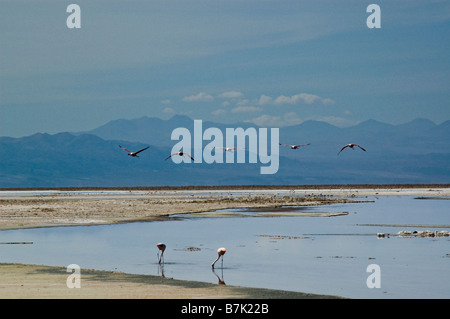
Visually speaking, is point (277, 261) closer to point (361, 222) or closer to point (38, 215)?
point (361, 222)

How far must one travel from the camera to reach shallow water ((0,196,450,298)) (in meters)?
22.4

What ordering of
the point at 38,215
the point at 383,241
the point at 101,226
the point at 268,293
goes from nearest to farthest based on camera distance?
the point at 268,293 < the point at 383,241 < the point at 101,226 < the point at 38,215

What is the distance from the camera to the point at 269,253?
3012cm

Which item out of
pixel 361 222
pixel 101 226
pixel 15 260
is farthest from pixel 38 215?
pixel 15 260

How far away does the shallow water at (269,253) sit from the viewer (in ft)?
73.6

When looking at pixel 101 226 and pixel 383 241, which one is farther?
pixel 101 226
